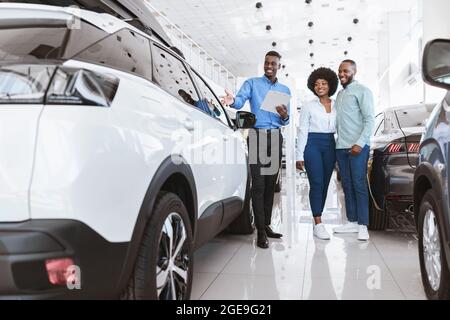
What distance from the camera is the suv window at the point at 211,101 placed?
111 inches

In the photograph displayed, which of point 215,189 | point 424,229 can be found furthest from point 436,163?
point 215,189

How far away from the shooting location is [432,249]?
2.03 metres

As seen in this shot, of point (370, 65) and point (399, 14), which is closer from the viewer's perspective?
point (399, 14)

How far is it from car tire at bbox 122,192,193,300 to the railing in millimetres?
8711

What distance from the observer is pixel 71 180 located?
1.19m

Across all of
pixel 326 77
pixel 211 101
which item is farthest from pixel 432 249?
pixel 326 77

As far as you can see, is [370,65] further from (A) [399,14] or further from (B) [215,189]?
(B) [215,189]

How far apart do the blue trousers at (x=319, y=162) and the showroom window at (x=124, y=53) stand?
211 centimetres

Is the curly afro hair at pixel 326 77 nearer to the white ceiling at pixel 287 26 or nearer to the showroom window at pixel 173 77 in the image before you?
the showroom window at pixel 173 77

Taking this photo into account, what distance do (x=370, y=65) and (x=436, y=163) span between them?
20463 mm

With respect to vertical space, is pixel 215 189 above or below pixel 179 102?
below

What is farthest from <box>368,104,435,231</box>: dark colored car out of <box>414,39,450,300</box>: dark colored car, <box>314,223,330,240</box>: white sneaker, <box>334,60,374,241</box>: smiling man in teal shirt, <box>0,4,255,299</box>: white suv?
<box>0,4,255,299</box>: white suv

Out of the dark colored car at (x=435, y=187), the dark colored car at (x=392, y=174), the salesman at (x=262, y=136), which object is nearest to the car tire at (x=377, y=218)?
the dark colored car at (x=392, y=174)

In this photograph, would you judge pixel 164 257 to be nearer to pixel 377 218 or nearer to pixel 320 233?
pixel 320 233
